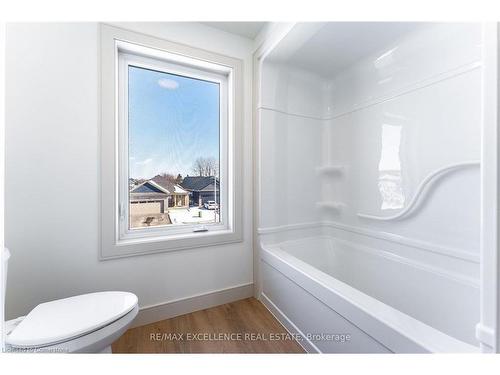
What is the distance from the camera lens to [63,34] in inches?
45.1

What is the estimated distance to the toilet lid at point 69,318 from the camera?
731 millimetres

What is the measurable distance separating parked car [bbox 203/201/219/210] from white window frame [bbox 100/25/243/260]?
51mm

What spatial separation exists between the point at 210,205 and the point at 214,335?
87cm

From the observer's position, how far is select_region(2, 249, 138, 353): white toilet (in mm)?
729

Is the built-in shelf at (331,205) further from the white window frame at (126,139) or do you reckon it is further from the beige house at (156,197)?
the beige house at (156,197)

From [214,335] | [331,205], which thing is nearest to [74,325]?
[214,335]

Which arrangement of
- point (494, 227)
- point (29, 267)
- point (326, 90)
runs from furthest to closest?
1. point (326, 90)
2. point (29, 267)
3. point (494, 227)

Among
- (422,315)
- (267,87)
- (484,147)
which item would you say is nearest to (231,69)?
(267,87)

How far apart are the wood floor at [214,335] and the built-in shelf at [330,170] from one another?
1.27 m

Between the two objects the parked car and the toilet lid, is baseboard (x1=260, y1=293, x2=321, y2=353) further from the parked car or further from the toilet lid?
the toilet lid

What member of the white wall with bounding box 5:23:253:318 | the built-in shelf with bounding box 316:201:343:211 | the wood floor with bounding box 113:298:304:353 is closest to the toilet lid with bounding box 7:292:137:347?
the white wall with bounding box 5:23:253:318

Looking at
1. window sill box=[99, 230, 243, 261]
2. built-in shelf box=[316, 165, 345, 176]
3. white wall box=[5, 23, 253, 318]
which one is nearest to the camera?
white wall box=[5, 23, 253, 318]
